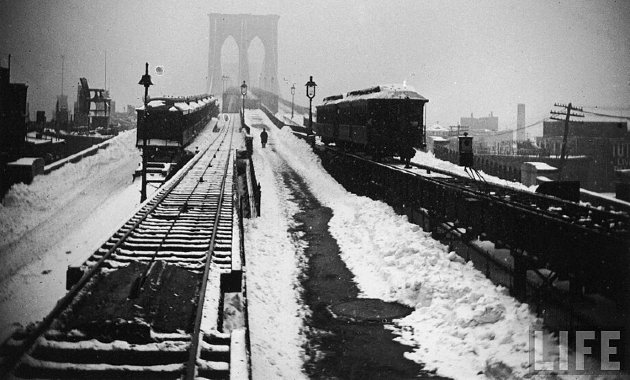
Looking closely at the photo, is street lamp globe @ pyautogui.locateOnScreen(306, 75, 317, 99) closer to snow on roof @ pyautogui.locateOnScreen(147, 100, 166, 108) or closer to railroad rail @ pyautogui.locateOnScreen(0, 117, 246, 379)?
snow on roof @ pyautogui.locateOnScreen(147, 100, 166, 108)

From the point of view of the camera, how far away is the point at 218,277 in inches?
340

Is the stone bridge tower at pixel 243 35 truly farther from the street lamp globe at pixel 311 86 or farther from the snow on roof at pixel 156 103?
the snow on roof at pixel 156 103

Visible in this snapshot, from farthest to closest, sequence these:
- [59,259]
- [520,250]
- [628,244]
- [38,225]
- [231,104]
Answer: [231,104] → [38,225] → [59,259] → [520,250] → [628,244]

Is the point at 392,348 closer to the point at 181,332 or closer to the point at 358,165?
the point at 181,332

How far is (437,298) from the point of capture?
8.94m

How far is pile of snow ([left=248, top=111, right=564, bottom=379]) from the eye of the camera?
6.93 metres

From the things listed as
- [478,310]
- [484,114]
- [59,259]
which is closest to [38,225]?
[59,259]

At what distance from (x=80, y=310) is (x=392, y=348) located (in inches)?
163

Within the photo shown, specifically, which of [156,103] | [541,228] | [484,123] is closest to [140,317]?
[541,228]

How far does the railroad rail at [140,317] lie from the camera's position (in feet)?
17.8

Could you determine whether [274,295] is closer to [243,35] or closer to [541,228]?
[541,228]

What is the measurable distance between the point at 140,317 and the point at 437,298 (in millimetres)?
4754

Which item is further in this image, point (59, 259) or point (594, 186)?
point (594, 186)

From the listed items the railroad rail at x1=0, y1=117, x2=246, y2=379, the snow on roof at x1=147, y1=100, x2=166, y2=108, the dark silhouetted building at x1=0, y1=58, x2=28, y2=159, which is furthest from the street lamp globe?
the railroad rail at x1=0, y1=117, x2=246, y2=379
